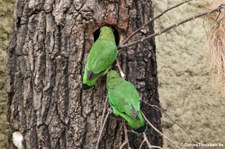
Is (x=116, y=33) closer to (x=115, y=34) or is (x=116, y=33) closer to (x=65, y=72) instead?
(x=115, y=34)

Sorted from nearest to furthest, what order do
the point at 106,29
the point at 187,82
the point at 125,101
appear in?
1. the point at 125,101
2. the point at 106,29
3. the point at 187,82

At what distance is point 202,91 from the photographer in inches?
97.6

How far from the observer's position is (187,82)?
2.47 meters

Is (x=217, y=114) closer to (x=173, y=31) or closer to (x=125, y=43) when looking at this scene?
(x=173, y=31)

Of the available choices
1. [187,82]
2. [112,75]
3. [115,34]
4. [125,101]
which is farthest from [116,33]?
[187,82]

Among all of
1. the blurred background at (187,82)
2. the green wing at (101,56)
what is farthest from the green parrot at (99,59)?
the blurred background at (187,82)

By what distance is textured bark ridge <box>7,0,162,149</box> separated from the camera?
1363 millimetres

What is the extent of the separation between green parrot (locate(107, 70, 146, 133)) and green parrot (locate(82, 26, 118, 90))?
0.04m

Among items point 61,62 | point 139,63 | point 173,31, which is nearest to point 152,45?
point 139,63

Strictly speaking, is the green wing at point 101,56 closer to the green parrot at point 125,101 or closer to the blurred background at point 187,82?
the green parrot at point 125,101

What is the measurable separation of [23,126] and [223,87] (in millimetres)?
680

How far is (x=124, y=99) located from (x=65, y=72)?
0.22 m

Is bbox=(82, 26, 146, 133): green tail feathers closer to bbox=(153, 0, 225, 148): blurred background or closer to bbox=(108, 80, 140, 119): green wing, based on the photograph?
bbox=(108, 80, 140, 119): green wing

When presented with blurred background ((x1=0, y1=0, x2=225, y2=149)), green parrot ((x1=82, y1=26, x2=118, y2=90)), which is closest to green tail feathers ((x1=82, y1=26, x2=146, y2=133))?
green parrot ((x1=82, y1=26, x2=118, y2=90))
